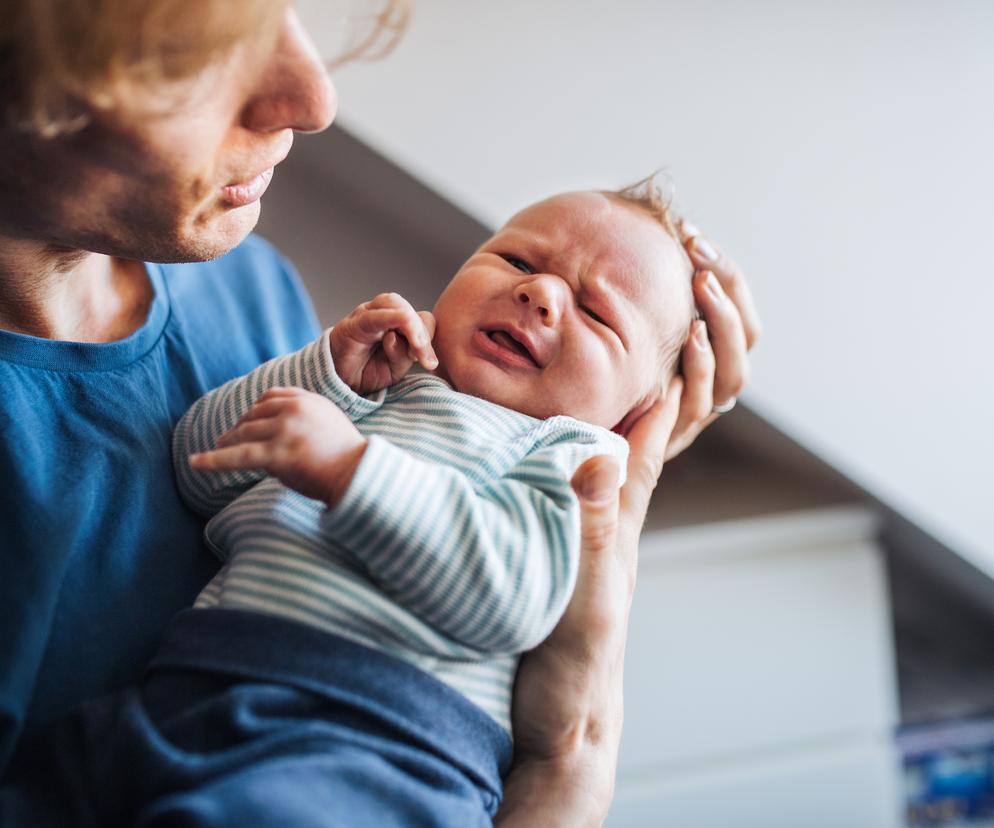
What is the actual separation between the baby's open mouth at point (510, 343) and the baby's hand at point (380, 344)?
0.07 meters

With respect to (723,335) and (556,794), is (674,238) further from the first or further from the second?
(556,794)

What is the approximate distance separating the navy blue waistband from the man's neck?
1.12 feet

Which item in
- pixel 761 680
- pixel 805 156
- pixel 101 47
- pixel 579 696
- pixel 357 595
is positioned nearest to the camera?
pixel 101 47

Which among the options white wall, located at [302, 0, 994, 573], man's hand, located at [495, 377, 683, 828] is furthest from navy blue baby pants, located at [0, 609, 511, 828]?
white wall, located at [302, 0, 994, 573]

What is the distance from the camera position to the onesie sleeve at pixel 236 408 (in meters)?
0.84

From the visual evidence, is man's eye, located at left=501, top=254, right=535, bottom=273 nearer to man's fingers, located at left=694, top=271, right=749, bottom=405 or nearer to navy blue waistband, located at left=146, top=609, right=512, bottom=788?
man's fingers, located at left=694, top=271, right=749, bottom=405

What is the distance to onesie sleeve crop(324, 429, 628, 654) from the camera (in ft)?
2.24

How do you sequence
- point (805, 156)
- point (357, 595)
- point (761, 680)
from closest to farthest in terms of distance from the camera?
point (357, 595) < point (805, 156) < point (761, 680)

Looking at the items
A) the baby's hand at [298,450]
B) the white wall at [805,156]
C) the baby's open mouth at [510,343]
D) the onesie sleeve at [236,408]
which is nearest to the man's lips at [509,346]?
the baby's open mouth at [510,343]

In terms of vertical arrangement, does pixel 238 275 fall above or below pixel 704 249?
below

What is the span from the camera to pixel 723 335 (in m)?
1.10

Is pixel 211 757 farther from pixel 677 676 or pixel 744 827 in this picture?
pixel 744 827

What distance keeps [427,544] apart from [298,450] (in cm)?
12

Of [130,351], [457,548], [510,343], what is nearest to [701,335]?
[510,343]
